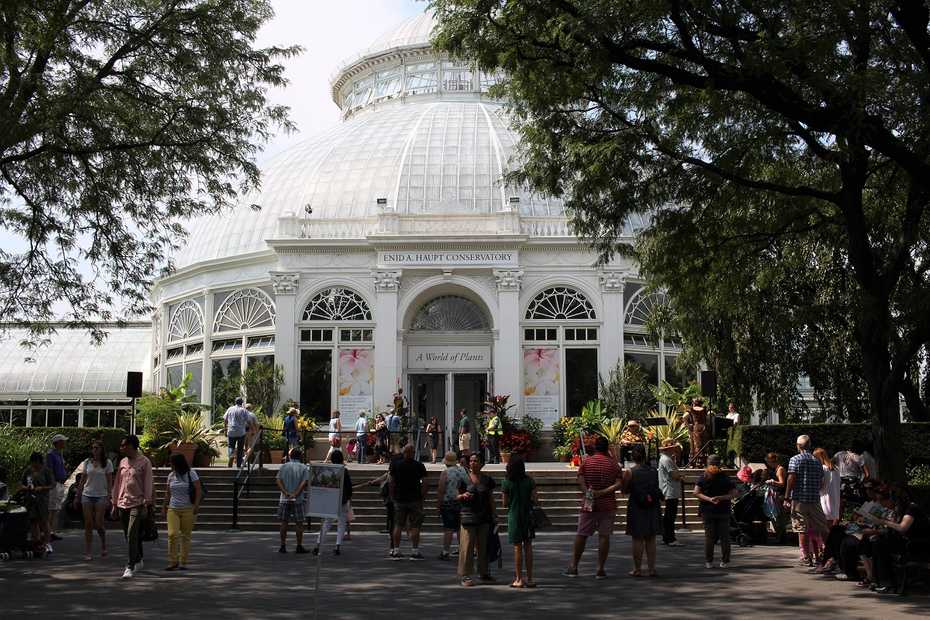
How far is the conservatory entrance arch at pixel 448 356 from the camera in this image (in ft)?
104

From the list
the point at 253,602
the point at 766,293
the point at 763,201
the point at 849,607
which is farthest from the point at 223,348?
the point at 849,607

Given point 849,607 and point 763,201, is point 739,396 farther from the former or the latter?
point 849,607

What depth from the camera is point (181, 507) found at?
12359mm

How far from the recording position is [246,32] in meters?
16.0

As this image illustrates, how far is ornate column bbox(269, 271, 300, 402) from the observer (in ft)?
102

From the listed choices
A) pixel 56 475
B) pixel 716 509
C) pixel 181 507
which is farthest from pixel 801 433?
pixel 56 475

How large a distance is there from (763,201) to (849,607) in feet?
26.3

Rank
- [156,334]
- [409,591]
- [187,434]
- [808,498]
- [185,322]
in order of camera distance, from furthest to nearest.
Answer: [156,334] → [185,322] → [187,434] → [808,498] → [409,591]

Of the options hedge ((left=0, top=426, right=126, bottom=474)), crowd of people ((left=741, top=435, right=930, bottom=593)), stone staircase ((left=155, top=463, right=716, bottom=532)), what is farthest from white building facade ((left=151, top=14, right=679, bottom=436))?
crowd of people ((left=741, top=435, right=930, bottom=593))

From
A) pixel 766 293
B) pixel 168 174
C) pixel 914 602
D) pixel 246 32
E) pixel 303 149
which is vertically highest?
pixel 303 149

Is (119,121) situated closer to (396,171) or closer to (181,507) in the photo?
(181,507)

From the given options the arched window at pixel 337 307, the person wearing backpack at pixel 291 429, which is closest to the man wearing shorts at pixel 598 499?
the person wearing backpack at pixel 291 429

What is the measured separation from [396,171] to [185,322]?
9.28 meters

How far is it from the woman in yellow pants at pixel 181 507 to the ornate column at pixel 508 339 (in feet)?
60.6
